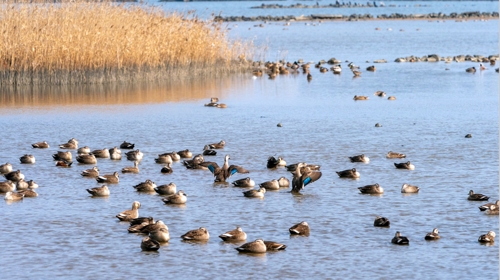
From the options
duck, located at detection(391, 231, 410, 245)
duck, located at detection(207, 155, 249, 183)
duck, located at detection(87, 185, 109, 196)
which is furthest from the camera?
duck, located at detection(207, 155, 249, 183)

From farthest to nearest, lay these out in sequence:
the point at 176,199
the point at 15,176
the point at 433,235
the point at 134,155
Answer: the point at 134,155 < the point at 15,176 < the point at 176,199 < the point at 433,235

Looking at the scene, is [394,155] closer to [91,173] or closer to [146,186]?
[146,186]

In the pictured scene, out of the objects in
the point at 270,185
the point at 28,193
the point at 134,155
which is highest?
the point at 134,155

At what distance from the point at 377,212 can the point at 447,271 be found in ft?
11.0

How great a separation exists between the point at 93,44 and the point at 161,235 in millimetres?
20074

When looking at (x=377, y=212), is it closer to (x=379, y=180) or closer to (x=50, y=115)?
(x=379, y=180)

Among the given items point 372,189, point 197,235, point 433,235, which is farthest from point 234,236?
point 372,189

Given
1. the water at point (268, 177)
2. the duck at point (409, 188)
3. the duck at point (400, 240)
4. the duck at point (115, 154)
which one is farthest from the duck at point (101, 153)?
the duck at point (400, 240)

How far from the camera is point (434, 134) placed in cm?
2381

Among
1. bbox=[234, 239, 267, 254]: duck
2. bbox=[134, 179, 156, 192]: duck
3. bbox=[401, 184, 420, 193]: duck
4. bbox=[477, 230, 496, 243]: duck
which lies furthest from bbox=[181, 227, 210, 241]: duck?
bbox=[401, 184, 420, 193]: duck

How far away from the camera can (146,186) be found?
16656mm

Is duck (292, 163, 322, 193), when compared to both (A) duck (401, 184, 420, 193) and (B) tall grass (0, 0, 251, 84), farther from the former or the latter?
(B) tall grass (0, 0, 251, 84)

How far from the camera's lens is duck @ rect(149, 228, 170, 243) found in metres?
13.1

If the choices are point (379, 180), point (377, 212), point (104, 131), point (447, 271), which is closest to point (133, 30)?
point (104, 131)
